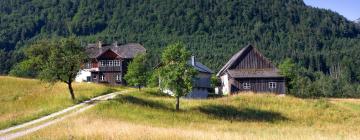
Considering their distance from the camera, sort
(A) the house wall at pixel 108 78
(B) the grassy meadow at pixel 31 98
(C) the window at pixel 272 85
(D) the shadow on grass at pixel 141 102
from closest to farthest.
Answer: (B) the grassy meadow at pixel 31 98, (D) the shadow on grass at pixel 141 102, (C) the window at pixel 272 85, (A) the house wall at pixel 108 78

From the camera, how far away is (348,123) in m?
56.4

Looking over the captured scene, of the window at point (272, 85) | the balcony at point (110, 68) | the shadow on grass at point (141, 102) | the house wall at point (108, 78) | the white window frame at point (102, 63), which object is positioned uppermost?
the white window frame at point (102, 63)

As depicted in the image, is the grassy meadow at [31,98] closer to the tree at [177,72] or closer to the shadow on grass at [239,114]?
the tree at [177,72]

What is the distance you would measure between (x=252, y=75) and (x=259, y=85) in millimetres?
1917

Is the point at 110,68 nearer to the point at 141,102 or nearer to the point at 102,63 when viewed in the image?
the point at 102,63

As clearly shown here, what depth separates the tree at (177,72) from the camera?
6059 cm

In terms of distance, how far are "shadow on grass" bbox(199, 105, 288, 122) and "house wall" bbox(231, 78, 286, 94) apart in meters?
19.3

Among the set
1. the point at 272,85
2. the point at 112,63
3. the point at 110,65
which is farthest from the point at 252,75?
the point at 110,65

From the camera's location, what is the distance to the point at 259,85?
8262cm

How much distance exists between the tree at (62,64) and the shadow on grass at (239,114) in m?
15.0

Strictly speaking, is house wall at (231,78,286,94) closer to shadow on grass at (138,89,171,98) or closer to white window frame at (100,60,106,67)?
shadow on grass at (138,89,171,98)

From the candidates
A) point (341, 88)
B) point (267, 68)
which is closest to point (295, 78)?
point (267, 68)

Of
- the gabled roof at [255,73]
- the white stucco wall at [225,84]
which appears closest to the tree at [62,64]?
the gabled roof at [255,73]

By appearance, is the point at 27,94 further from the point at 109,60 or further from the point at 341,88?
the point at 341,88
